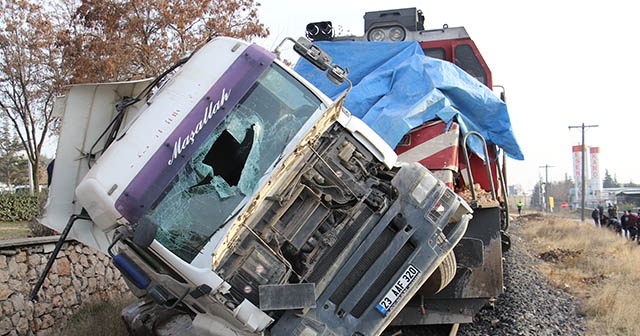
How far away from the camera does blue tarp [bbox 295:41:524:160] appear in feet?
19.7

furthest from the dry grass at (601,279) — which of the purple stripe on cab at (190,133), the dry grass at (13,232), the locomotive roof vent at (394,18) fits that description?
the dry grass at (13,232)

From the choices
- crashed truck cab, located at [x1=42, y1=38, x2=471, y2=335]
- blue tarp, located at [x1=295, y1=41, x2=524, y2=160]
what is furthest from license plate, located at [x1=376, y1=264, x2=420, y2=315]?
blue tarp, located at [x1=295, y1=41, x2=524, y2=160]

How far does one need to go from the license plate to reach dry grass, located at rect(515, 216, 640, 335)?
350cm

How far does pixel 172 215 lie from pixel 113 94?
1.83 meters

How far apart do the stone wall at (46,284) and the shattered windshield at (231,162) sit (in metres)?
3.84

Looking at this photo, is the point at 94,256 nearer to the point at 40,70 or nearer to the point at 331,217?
the point at 331,217

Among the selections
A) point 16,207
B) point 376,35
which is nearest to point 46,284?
point 376,35

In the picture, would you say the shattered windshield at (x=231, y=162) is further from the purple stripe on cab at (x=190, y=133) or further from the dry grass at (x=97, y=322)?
Result: the dry grass at (x=97, y=322)

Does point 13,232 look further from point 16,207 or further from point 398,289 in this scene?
point 398,289

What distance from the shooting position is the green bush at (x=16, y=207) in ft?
61.3

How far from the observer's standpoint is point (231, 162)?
409 cm

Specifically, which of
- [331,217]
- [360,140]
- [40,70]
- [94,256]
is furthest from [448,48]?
[40,70]

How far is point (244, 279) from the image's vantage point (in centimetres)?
384

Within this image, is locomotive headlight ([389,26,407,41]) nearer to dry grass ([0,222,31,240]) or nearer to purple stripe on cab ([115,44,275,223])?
purple stripe on cab ([115,44,275,223])
